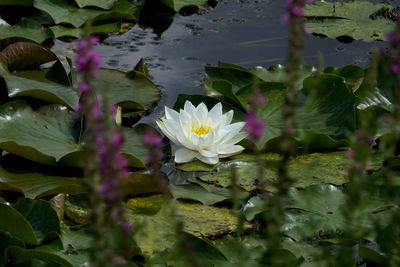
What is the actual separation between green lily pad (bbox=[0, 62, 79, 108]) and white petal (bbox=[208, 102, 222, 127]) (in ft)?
1.59

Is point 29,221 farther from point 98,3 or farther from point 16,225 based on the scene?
point 98,3

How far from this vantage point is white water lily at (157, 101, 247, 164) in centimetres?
280

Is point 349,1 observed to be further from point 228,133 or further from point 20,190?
point 20,190

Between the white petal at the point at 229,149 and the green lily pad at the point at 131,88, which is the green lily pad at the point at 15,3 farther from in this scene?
the white petal at the point at 229,149

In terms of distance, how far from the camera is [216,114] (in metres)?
2.91

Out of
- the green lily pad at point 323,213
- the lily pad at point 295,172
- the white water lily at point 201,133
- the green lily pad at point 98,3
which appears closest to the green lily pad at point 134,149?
the white water lily at point 201,133

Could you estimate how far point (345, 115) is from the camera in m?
3.00

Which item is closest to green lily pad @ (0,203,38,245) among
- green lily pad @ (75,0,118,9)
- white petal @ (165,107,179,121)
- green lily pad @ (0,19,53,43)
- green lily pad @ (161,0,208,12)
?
white petal @ (165,107,179,121)

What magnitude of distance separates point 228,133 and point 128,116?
47cm

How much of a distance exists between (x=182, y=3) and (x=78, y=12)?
53 cm

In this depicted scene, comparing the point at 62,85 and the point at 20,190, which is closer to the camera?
the point at 20,190

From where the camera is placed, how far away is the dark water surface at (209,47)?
11.6 ft

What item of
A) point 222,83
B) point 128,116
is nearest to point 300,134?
point 222,83

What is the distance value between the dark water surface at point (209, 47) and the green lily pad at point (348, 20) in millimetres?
59
